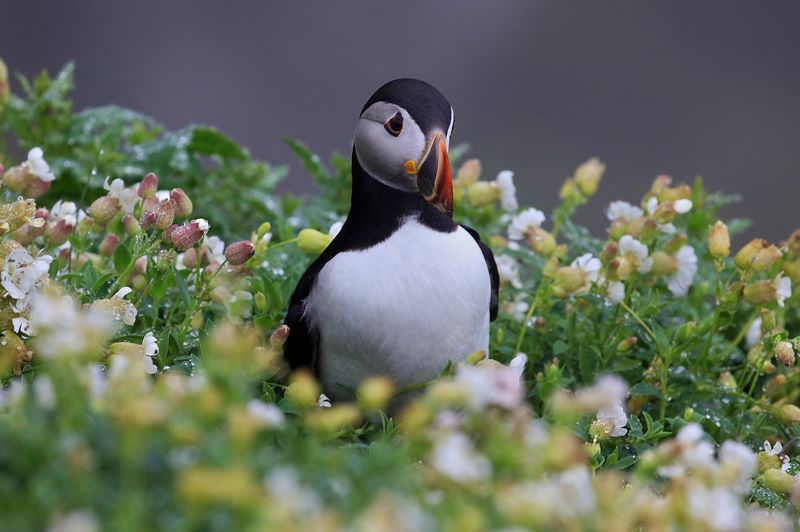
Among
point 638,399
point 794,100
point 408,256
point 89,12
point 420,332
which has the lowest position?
point 638,399

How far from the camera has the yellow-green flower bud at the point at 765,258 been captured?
1.98 meters

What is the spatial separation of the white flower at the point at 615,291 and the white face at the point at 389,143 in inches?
19.1

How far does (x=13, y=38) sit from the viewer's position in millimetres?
5410

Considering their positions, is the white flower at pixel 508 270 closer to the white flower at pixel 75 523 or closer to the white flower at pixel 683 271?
the white flower at pixel 683 271

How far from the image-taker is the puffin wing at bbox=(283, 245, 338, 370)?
1.92 m

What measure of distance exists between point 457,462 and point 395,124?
98cm

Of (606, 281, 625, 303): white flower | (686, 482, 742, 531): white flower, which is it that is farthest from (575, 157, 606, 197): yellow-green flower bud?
(686, 482, 742, 531): white flower

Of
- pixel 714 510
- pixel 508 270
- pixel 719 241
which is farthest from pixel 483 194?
pixel 714 510

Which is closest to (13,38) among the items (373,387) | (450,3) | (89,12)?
(89,12)

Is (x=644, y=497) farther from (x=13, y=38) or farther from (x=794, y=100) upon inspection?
(x=794, y=100)

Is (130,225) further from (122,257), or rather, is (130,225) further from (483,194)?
(483,194)

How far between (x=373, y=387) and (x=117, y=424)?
0.24 m

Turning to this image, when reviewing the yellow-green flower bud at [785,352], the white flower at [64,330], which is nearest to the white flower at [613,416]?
the yellow-green flower bud at [785,352]

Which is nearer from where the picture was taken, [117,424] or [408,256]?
[117,424]
